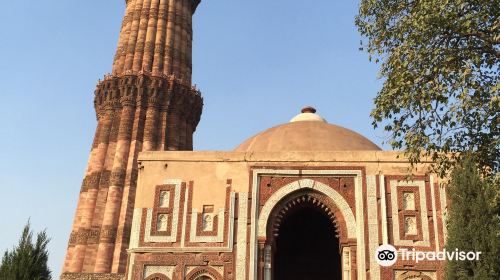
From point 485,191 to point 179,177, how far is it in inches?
300

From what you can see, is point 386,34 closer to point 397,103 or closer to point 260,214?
point 397,103

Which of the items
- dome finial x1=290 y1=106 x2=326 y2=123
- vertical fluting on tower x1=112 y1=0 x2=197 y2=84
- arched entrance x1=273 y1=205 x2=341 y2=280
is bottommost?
arched entrance x1=273 y1=205 x2=341 y2=280

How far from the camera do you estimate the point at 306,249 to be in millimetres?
17328

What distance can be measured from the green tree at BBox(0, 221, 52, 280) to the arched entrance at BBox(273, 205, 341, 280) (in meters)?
6.89

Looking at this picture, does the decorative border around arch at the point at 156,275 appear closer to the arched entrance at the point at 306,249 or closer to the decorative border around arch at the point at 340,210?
the decorative border around arch at the point at 340,210

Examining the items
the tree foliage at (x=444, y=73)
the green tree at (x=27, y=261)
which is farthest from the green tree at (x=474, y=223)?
the green tree at (x=27, y=261)

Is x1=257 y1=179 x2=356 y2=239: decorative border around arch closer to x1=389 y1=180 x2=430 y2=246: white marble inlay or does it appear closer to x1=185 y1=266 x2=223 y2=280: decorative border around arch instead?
x1=389 y1=180 x2=430 y2=246: white marble inlay

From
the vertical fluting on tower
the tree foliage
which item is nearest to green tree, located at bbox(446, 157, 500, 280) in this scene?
the tree foliage

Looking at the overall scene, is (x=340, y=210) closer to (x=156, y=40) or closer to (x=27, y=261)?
(x=27, y=261)

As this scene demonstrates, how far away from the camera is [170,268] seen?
13.6m

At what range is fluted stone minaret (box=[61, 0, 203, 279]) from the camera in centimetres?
2383

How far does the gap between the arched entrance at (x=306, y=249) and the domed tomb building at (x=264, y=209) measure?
272 centimetres

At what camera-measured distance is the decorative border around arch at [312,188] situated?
541 inches

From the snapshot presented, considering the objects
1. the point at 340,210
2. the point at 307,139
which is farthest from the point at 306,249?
the point at 340,210
